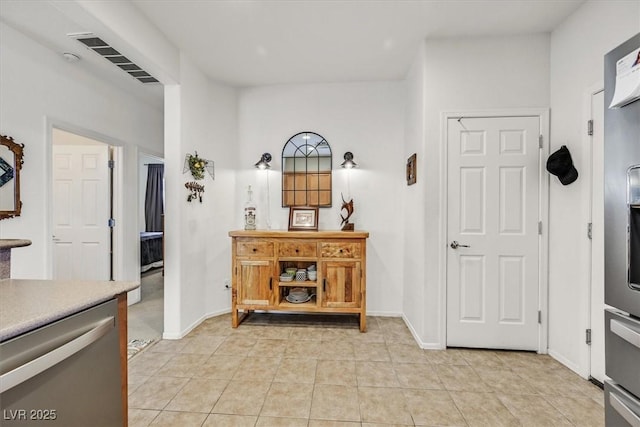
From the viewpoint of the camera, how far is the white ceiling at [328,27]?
2.21 m

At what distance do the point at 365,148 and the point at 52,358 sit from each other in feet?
10.3

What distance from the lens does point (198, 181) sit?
122 inches

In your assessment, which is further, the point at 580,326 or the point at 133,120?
the point at 133,120

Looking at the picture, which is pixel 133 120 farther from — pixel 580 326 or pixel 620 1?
pixel 580 326

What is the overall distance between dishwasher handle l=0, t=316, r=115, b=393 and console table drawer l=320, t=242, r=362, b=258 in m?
2.04

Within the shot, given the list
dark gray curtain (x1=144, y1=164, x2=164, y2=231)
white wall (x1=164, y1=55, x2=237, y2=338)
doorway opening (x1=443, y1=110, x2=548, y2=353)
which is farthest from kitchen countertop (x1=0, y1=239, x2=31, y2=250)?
dark gray curtain (x1=144, y1=164, x2=164, y2=231)

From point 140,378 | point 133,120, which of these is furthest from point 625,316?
point 133,120

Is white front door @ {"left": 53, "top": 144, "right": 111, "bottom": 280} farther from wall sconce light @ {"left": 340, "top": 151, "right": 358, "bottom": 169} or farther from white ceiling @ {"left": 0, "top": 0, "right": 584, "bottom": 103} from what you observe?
wall sconce light @ {"left": 340, "top": 151, "right": 358, "bottom": 169}

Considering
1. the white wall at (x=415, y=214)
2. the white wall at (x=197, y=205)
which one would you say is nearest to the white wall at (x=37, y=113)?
the white wall at (x=197, y=205)

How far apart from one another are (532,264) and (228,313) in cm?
318

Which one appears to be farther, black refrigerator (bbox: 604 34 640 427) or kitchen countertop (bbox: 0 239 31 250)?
kitchen countertop (bbox: 0 239 31 250)

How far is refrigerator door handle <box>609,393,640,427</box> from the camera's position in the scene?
3.27 feet

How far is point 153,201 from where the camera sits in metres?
7.13

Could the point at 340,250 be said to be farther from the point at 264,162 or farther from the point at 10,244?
the point at 10,244
